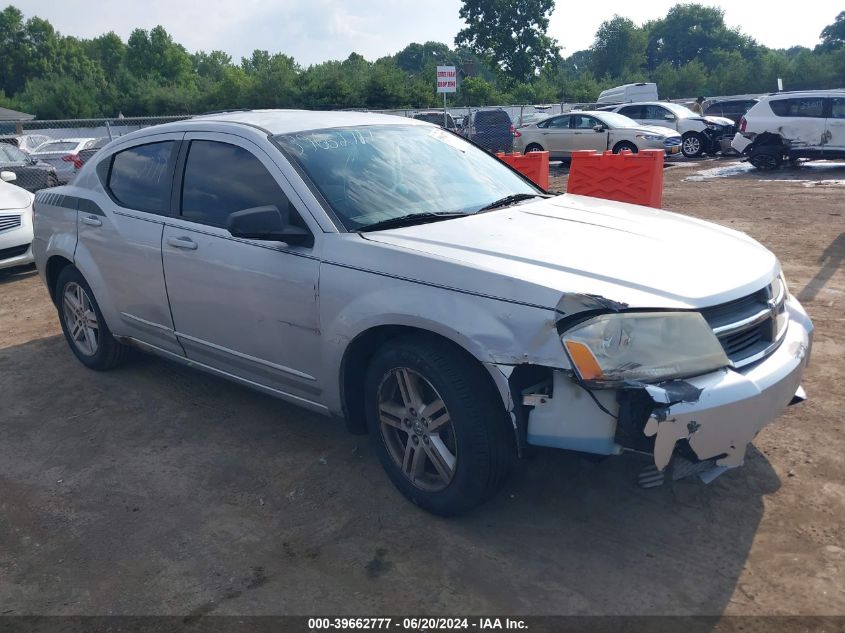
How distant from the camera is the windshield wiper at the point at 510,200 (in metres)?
3.95

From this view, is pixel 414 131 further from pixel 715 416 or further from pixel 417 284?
pixel 715 416

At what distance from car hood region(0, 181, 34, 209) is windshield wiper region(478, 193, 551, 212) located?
283 inches

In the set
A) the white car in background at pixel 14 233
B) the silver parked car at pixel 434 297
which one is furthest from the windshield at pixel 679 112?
the silver parked car at pixel 434 297

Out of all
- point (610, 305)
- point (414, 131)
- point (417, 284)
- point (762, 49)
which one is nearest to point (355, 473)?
point (417, 284)

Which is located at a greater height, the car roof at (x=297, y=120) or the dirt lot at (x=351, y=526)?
the car roof at (x=297, y=120)

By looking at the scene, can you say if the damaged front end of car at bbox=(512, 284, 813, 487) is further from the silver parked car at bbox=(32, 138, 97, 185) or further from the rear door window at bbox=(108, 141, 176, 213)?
the silver parked car at bbox=(32, 138, 97, 185)

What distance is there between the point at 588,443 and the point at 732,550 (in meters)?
0.81

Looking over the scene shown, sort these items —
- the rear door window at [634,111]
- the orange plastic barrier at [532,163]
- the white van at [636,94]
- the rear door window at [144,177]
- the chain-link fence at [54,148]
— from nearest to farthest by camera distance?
the rear door window at [144,177]
the orange plastic barrier at [532,163]
the chain-link fence at [54,148]
the rear door window at [634,111]
the white van at [636,94]

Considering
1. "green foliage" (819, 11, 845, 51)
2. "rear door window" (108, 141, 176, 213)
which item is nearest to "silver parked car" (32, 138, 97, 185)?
"rear door window" (108, 141, 176, 213)

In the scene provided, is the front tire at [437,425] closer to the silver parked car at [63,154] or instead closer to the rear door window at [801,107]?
the rear door window at [801,107]

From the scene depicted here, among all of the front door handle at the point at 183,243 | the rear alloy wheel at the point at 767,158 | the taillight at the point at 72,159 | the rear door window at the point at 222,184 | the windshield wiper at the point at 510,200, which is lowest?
the rear alloy wheel at the point at 767,158

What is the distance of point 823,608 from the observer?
2.60 metres

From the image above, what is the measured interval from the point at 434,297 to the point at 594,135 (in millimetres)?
17368

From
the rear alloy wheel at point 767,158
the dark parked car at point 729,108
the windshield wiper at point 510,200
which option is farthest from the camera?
the dark parked car at point 729,108
